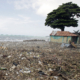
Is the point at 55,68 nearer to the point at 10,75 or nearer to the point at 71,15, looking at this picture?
the point at 10,75

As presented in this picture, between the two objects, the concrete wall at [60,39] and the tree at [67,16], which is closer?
the concrete wall at [60,39]

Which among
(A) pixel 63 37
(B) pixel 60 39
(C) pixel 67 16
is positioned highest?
(C) pixel 67 16

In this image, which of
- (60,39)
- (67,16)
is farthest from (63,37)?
(67,16)

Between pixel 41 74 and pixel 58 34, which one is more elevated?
pixel 58 34

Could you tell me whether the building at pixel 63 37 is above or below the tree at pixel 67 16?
below

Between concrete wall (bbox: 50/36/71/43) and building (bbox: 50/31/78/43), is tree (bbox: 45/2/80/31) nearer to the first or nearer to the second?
building (bbox: 50/31/78/43)

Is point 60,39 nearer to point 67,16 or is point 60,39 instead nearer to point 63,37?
point 63,37

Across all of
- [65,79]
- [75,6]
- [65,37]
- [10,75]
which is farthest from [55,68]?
[75,6]

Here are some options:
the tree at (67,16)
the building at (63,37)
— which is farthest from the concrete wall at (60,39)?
the tree at (67,16)

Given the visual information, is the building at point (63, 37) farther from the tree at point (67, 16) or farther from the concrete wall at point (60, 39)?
the tree at point (67, 16)

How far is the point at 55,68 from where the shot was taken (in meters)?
3.36

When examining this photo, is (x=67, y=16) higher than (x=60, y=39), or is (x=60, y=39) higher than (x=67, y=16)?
(x=67, y=16)

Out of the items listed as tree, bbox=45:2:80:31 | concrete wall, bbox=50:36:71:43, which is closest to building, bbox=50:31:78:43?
concrete wall, bbox=50:36:71:43

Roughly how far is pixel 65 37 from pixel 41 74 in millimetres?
11930
